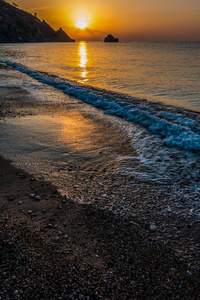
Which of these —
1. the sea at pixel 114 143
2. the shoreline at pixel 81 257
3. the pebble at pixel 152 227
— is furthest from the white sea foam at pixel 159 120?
the shoreline at pixel 81 257

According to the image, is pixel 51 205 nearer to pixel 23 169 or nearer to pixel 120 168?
pixel 23 169

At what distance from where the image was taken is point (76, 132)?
27.0 ft

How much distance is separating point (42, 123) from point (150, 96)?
388 inches

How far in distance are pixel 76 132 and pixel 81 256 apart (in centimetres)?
571

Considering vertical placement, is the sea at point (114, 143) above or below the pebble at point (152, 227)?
above

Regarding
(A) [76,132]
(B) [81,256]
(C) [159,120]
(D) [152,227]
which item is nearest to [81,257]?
(B) [81,256]

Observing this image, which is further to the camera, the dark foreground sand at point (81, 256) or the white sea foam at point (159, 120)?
the white sea foam at point (159, 120)

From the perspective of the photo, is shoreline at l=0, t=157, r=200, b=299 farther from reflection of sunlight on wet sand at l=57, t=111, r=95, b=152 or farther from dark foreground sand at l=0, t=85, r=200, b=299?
reflection of sunlight on wet sand at l=57, t=111, r=95, b=152

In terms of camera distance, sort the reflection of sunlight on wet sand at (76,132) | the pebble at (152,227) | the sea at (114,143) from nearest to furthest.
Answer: the pebble at (152,227) < the sea at (114,143) < the reflection of sunlight on wet sand at (76,132)

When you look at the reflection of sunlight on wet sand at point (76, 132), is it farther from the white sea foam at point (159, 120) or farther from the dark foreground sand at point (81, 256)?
the dark foreground sand at point (81, 256)

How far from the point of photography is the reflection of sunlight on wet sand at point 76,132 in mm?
7088

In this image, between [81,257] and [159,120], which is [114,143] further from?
[81,257]

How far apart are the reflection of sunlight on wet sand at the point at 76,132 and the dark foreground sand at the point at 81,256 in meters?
3.00

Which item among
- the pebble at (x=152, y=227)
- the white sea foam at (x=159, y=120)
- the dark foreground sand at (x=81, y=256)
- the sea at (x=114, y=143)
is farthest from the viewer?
the white sea foam at (x=159, y=120)
